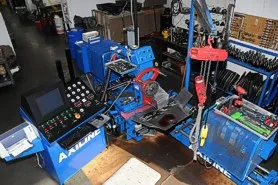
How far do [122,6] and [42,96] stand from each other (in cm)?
480

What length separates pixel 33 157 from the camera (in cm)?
295

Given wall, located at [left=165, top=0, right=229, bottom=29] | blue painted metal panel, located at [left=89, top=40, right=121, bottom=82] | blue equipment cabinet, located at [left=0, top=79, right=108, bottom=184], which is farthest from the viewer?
wall, located at [left=165, top=0, right=229, bottom=29]

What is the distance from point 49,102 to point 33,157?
4.16 feet

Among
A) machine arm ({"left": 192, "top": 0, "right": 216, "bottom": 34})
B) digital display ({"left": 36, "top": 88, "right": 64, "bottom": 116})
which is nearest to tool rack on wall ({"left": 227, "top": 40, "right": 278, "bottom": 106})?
machine arm ({"left": 192, "top": 0, "right": 216, "bottom": 34})

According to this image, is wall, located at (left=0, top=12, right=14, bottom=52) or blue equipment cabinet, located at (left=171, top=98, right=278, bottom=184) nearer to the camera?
blue equipment cabinet, located at (left=171, top=98, right=278, bottom=184)

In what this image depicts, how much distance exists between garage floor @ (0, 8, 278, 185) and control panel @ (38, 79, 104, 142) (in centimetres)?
75

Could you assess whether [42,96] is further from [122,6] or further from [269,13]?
[122,6]

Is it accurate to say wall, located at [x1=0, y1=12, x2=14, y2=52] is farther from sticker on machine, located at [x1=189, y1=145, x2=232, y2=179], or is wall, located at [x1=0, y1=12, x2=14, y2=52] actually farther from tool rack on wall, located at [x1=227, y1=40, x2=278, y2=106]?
sticker on machine, located at [x1=189, y1=145, x2=232, y2=179]

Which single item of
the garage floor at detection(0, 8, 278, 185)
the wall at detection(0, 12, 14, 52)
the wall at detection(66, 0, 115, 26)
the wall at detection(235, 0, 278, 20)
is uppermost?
the wall at detection(235, 0, 278, 20)

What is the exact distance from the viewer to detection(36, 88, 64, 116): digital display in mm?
2010

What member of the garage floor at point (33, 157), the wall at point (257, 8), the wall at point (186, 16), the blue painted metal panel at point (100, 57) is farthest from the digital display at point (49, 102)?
the wall at point (186, 16)

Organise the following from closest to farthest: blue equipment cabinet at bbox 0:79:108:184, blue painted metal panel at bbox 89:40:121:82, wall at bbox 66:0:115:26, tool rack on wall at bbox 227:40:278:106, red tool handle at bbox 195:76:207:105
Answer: blue equipment cabinet at bbox 0:79:108:184 → red tool handle at bbox 195:76:207:105 → blue painted metal panel at bbox 89:40:121:82 → tool rack on wall at bbox 227:40:278:106 → wall at bbox 66:0:115:26

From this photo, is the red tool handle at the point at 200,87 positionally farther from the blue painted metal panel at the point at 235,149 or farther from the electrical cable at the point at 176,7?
the electrical cable at the point at 176,7

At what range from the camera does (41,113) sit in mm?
→ 2016
